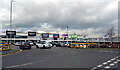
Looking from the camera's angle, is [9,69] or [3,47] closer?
[9,69]

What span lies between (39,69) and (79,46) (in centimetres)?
2482

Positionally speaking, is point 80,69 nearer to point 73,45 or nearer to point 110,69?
point 110,69

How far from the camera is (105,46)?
1284 inches

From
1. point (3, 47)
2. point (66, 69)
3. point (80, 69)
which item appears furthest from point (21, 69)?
point (3, 47)

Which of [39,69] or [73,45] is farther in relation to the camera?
[73,45]

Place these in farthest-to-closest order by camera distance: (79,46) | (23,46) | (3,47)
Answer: (79,46), (23,46), (3,47)

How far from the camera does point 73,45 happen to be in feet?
106

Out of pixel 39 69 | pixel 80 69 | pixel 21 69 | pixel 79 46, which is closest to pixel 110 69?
pixel 80 69

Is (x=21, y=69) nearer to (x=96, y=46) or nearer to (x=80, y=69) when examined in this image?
(x=80, y=69)

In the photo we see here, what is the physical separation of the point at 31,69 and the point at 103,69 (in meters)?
4.11

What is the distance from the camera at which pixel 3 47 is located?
64.2ft

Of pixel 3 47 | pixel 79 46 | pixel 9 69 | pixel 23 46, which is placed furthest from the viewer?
pixel 79 46

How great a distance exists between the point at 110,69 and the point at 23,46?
20.7m

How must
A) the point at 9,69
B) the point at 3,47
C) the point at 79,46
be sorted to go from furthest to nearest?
the point at 79,46 → the point at 3,47 → the point at 9,69
